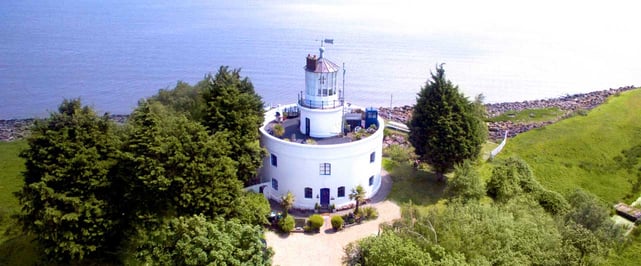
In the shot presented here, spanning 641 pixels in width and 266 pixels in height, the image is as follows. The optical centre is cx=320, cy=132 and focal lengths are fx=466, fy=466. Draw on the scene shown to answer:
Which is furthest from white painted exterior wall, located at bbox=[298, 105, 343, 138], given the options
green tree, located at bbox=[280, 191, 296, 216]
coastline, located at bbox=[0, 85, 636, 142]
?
coastline, located at bbox=[0, 85, 636, 142]

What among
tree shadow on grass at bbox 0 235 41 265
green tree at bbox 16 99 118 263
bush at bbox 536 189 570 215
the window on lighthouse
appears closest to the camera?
green tree at bbox 16 99 118 263

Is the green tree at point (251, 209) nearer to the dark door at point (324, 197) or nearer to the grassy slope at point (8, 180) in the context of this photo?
the dark door at point (324, 197)

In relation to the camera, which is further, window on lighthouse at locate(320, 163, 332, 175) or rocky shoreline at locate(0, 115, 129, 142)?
rocky shoreline at locate(0, 115, 129, 142)

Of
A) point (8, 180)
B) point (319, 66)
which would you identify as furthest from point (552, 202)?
point (8, 180)

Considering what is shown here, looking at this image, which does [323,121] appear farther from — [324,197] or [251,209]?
[251,209]

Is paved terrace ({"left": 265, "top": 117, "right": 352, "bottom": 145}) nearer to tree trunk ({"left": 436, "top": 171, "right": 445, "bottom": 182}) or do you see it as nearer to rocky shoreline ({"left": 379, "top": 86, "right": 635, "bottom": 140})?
tree trunk ({"left": 436, "top": 171, "right": 445, "bottom": 182})

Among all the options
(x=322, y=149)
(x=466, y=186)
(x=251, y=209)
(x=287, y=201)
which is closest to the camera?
(x=251, y=209)
